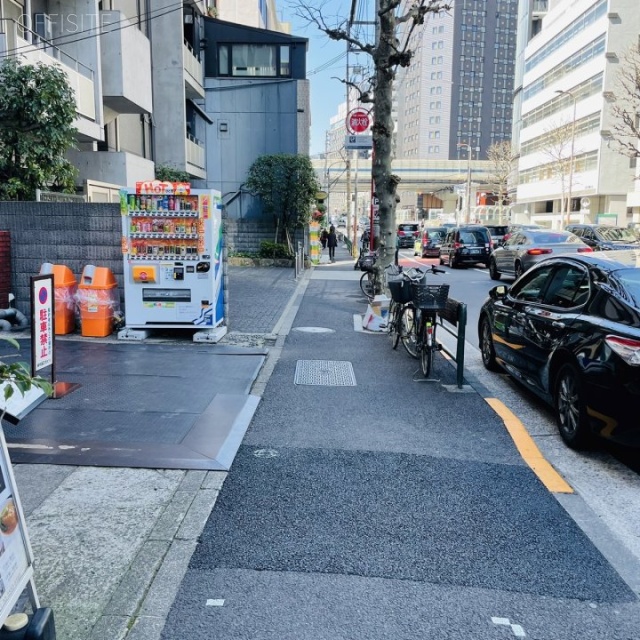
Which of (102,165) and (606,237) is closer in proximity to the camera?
(102,165)

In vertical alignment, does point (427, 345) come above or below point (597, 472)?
above

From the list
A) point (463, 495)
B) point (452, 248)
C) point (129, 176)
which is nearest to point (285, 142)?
point (452, 248)

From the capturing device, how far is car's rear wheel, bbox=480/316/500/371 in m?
8.20

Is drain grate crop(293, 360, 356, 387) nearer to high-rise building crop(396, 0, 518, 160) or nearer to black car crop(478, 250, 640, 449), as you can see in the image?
black car crop(478, 250, 640, 449)

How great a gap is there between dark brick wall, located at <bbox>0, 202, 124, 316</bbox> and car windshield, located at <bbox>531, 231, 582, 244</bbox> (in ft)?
44.6

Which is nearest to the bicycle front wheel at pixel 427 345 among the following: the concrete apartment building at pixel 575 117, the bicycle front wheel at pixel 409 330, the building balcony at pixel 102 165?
the bicycle front wheel at pixel 409 330

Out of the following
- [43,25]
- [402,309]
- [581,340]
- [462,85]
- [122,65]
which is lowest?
[402,309]

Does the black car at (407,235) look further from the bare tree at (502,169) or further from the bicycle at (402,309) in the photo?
the bicycle at (402,309)

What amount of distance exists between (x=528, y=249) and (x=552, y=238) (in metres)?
1.58

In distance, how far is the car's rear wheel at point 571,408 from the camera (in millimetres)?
5109

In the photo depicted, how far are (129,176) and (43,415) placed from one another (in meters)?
12.2

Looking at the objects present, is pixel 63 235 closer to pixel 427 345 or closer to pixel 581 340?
pixel 427 345

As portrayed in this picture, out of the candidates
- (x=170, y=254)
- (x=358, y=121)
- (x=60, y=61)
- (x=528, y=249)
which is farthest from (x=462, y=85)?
(x=170, y=254)

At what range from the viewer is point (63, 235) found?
379 inches
